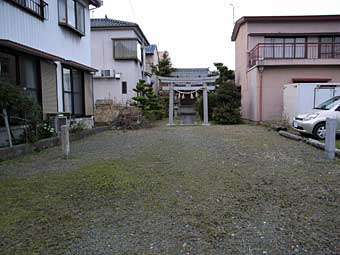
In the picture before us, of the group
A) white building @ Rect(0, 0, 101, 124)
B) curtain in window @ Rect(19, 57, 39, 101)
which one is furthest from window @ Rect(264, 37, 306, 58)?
curtain in window @ Rect(19, 57, 39, 101)

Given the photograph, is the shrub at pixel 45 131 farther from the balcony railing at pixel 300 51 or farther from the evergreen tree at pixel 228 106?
the balcony railing at pixel 300 51

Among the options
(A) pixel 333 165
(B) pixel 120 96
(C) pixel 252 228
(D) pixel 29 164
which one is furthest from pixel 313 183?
(B) pixel 120 96

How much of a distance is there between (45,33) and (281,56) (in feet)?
41.9

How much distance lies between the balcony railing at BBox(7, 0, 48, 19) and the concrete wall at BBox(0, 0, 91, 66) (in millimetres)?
123

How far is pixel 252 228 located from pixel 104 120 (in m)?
13.5

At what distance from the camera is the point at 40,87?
9664 millimetres

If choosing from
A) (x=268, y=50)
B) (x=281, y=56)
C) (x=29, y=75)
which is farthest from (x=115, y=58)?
(x=29, y=75)

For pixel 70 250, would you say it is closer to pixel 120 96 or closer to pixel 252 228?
pixel 252 228

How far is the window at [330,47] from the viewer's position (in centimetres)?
1751

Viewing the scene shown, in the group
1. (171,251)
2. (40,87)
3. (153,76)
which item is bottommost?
(171,251)

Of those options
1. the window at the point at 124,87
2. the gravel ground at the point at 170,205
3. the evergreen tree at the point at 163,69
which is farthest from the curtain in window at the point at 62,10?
the evergreen tree at the point at 163,69

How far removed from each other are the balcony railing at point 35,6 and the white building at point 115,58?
10961mm

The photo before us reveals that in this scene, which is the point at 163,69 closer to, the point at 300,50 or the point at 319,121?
the point at 300,50

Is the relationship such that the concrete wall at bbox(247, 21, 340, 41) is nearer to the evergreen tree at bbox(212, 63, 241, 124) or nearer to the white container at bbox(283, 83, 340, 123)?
the evergreen tree at bbox(212, 63, 241, 124)
